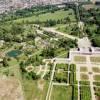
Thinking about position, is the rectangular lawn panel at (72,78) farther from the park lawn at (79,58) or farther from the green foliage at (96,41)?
the green foliage at (96,41)

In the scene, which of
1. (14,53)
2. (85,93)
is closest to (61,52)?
(14,53)

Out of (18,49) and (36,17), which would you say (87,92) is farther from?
(36,17)

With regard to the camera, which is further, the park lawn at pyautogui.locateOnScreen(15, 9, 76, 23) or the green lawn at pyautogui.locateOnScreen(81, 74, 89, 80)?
the park lawn at pyautogui.locateOnScreen(15, 9, 76, 23)

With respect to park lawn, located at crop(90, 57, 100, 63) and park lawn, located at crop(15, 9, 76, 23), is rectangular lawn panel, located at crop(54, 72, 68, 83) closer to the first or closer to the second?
park lawn, located at crop(90, 57, 100, 63)

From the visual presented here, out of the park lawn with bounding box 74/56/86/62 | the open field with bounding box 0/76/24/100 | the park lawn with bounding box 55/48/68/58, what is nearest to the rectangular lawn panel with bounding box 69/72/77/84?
the park lawn with bounding box 74/56/86/62

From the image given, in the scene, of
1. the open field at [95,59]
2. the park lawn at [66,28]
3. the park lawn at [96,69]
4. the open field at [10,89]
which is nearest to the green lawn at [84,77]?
the park lawn at [96,69]

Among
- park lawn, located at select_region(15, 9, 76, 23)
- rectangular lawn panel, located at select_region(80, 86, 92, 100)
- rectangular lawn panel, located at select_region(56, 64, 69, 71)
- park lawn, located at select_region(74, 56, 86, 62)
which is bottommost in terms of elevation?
rectangular lawn panel, located at select_region(80, 86, 92, 100)
